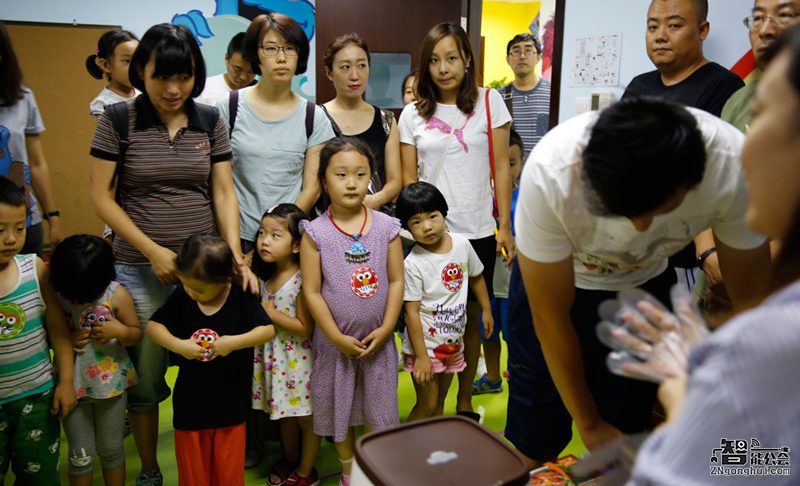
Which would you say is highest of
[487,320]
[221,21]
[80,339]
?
[221,21]

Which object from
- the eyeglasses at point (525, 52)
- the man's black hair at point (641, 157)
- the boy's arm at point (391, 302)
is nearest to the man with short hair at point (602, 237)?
the man's black hair at point (641, 157)

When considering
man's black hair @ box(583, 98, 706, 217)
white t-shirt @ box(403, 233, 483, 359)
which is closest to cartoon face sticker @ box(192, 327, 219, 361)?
white t-shirt @ box(403, 233, 483, 359)

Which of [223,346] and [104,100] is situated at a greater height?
[104,100]

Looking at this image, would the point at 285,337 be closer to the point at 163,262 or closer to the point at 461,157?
the point at 163,262

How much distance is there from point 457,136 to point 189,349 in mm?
1267

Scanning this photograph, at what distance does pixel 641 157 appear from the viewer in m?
0.92

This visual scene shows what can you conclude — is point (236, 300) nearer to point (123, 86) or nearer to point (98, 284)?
point (98, 284)

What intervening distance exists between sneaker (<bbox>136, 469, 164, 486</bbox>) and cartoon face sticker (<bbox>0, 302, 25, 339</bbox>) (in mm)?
668

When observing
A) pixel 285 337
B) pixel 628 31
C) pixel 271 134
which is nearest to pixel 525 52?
pixel 628 31

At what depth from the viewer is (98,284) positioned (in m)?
1.79

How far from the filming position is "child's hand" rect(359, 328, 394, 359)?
6.54 ft

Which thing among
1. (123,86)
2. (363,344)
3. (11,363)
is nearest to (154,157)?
(11,363)

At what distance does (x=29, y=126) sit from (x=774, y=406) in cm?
258

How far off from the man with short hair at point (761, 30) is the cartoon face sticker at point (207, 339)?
170 centimetres
